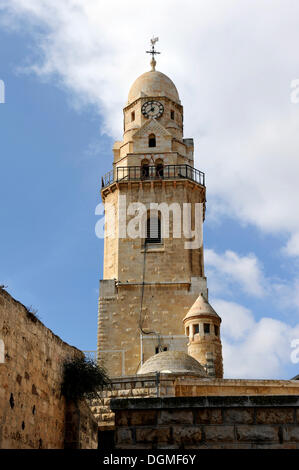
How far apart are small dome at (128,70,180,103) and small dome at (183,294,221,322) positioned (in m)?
12.7

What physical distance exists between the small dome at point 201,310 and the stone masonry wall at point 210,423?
1920 cm

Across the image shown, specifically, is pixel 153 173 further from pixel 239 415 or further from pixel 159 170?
pixel 239 415

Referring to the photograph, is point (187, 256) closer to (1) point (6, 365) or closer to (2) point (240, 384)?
(2) point (240, 384)

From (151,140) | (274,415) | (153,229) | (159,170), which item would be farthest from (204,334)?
(274,415)

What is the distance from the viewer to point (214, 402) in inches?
273

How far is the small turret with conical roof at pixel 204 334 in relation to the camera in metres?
24.8

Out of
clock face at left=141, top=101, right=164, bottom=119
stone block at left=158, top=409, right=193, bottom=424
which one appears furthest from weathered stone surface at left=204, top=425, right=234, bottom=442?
clock face at left=141, top=101, right=164, bottom=119

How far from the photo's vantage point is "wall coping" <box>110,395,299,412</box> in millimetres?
6890

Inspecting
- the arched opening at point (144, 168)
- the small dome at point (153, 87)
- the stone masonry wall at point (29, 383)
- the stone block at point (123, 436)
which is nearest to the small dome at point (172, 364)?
the stone masonry wall at point (29, 383)

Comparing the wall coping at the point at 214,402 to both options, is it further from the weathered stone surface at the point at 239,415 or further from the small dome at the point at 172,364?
the small dome at the point at 172,364

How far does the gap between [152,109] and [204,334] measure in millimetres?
13725

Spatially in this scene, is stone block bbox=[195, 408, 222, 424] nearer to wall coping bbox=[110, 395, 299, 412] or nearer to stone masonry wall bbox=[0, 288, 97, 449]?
wall coping bbox=[110, 395, 299, 412]
